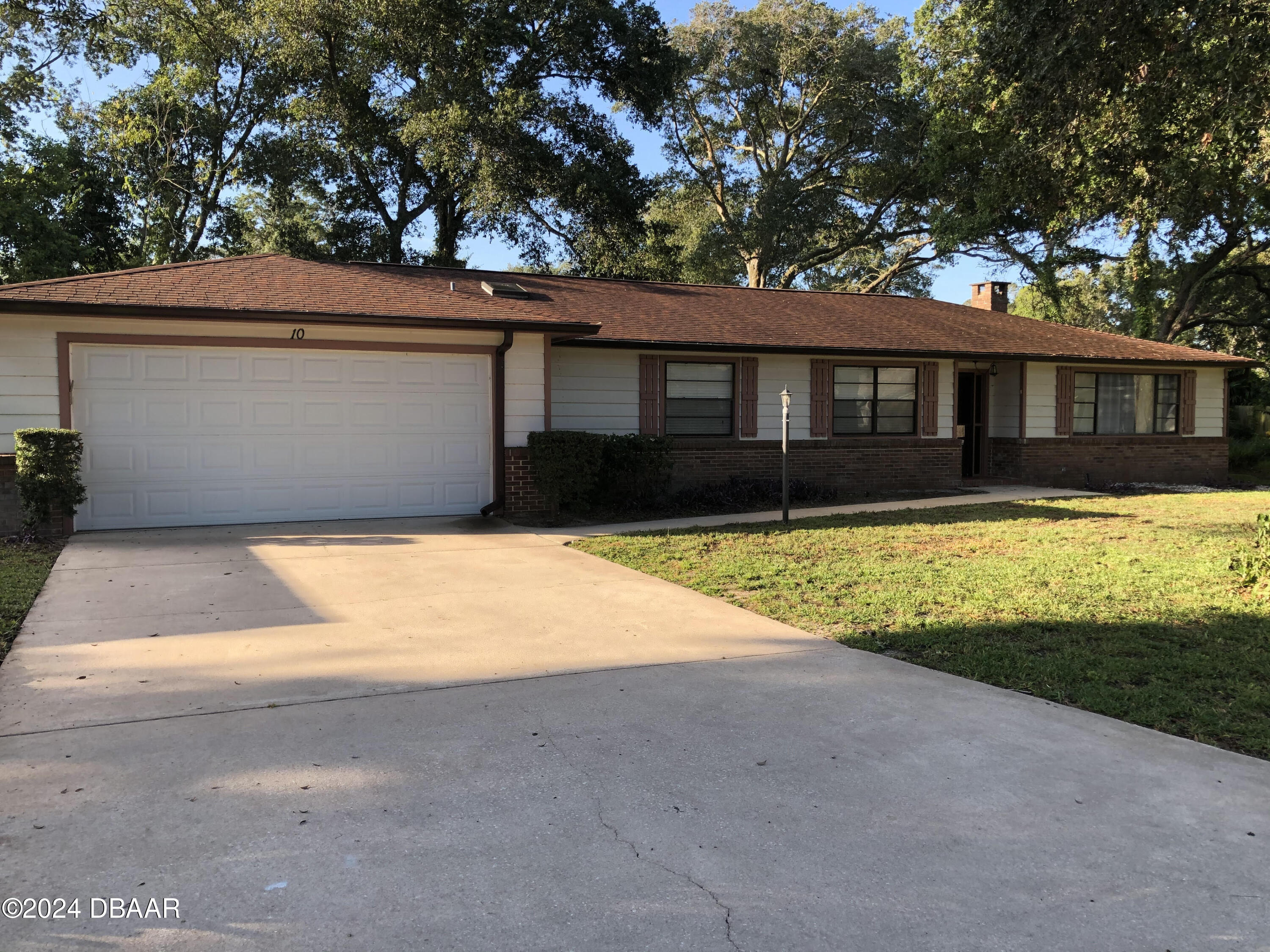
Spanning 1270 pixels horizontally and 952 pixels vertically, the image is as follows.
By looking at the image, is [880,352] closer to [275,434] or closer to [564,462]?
[564,462]

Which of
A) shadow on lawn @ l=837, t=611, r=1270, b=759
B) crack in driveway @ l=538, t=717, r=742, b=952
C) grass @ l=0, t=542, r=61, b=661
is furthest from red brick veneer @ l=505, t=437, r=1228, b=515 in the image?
crack in driveway @ l=538, t=717, r=742, b=952

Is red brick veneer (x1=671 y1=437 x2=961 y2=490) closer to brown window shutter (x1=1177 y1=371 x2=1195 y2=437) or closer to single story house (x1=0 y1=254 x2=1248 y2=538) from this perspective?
single story house (x1=0 y1=254 x2=1248 y2=538)

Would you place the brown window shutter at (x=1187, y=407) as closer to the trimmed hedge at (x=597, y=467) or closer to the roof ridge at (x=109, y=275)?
the trimmed hedge at (x=597, y=467)

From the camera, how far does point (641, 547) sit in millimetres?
9555

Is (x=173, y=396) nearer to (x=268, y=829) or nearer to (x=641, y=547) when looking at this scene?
(x=641, y=547)

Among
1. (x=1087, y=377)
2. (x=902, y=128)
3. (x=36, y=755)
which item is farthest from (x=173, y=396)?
(x=902, y=128)

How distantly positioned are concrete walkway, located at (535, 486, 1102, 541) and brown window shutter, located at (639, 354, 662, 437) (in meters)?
2.24

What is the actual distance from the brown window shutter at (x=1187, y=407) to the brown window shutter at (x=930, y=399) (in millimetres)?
6575

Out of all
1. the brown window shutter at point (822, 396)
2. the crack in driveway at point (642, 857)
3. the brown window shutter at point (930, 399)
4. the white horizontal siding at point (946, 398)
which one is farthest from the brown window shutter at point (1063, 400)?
the crack in driveway at point (642, 857)

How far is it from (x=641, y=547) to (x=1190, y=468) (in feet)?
50.0

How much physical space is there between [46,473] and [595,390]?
7478 millimetres

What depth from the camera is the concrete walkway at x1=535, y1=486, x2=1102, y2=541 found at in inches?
437

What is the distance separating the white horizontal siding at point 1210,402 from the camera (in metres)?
18.8

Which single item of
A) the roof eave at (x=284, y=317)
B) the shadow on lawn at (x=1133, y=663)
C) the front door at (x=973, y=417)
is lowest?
the shadow on lawn at (x=1133, y=663)
